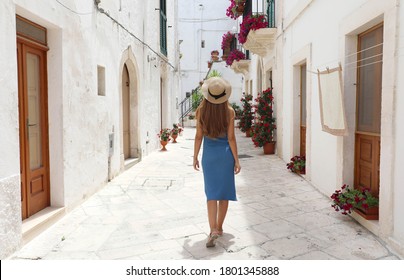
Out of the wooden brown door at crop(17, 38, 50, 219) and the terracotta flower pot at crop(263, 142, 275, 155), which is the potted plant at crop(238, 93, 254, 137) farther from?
the wooden brown door at crop(17, 38, 50, 219)

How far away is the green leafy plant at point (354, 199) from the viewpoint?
13.1ft

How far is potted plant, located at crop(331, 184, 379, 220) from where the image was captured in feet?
13.1

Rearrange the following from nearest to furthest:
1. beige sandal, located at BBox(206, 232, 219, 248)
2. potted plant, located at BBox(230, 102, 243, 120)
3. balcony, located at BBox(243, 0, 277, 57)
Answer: beige sandal, located at BBox(206, 232, 219, 248), balcony, located at BBox(243, 0, 277, 57), potted plant, located at BBox(230, 102, 243, 120)

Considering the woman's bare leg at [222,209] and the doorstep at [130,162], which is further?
the doorstep at [130,162]

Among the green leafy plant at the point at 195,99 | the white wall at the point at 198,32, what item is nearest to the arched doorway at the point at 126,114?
the green leafy plant at the point at 195,99

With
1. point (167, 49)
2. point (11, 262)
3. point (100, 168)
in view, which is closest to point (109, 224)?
point (11, 262)

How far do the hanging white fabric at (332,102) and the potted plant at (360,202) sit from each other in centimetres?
70

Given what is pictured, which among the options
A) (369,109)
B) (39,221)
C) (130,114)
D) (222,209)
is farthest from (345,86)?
(130,114)

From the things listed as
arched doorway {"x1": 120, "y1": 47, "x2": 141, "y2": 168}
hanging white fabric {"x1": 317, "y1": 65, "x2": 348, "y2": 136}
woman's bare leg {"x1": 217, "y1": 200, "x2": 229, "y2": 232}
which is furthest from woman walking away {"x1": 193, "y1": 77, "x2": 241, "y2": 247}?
arched doorway {"x1": 120, "y1": 47, "x2": 141, "y2": 168}

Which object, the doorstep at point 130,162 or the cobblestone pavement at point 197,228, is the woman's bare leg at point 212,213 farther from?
the doorstep at point 130,162

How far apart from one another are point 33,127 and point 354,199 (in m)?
3.70

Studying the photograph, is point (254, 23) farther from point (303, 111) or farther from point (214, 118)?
point (214, 118)

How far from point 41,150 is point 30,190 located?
1.80ft

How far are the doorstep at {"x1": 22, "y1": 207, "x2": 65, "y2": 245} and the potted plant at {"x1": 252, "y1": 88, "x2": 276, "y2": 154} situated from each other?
21.3 ft
